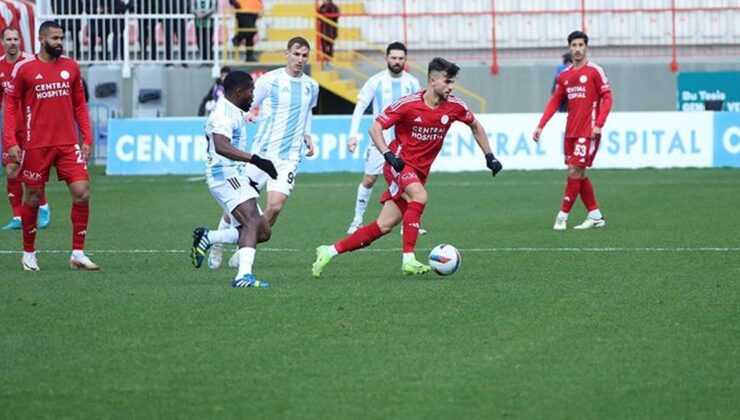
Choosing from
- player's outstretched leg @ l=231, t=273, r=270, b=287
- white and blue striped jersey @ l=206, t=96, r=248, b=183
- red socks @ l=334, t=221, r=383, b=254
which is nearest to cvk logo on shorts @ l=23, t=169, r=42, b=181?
white and blue striped jersey @ l=206, t=96, r=248, b=183

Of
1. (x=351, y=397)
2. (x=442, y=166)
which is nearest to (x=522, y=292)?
(x=351, y=397)

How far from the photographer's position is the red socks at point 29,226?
1248 cm

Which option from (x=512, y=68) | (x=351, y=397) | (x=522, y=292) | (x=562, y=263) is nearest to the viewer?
(x=351, y=397)

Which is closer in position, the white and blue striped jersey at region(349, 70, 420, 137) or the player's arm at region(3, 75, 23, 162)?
the player's arm at region(3, 75, 23, 162)

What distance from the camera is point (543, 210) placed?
61.4 feet

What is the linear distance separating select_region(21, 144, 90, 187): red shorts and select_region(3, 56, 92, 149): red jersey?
6cm

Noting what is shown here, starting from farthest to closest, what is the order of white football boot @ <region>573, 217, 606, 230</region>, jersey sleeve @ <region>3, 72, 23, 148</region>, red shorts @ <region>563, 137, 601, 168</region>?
red shorts @ <region>563, 137, 601, 168</region>, white football boot @ <region>573, 217, 606, 230</region>, jersey sleeve @ <region>3, 72, 23, 148</region>

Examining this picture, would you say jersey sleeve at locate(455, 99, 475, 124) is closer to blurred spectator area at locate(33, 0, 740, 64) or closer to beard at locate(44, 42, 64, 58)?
beard at locate(44, 42, 64, 58)

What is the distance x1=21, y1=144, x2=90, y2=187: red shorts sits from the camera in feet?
40.4

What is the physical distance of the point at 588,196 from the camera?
1658cm

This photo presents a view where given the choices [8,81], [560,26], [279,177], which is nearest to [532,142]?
[560,26]

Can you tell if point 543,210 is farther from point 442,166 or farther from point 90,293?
point 90,293

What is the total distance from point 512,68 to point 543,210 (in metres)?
14.9

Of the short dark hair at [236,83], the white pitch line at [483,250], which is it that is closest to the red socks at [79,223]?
the white pitch line at [483,250]
